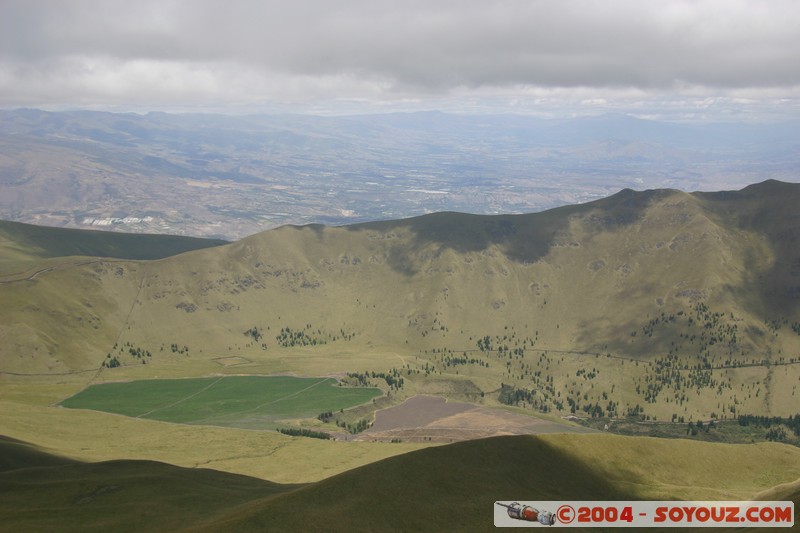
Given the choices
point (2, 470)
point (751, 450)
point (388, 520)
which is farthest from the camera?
point (751, 450)

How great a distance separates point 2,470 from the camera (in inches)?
6462

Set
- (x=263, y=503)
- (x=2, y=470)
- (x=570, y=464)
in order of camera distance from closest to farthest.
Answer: (x=263, y=503) → (x=570, y=464) → (x=2, y=470)

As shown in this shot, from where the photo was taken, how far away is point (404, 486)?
370ft

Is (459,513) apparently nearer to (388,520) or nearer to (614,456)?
(388,520)

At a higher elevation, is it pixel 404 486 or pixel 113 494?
pixel 404 486

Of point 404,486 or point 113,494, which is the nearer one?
point 404,486

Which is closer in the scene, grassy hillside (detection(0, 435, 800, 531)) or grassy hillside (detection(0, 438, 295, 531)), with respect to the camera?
grassy hillside (detection(0, 435, 800, 531))

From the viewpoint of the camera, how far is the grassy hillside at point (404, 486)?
103375 millimetres

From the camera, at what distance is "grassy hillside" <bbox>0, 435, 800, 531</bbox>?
103 m

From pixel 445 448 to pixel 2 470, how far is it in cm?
11060

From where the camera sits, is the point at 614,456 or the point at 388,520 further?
the point at 614,456

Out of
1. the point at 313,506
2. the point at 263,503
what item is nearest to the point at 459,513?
the point at 313,506

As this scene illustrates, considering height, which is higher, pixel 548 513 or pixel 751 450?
pixel 548 513

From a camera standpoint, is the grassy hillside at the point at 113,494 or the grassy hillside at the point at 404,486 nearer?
the grassy hillside at the point at 404,486
